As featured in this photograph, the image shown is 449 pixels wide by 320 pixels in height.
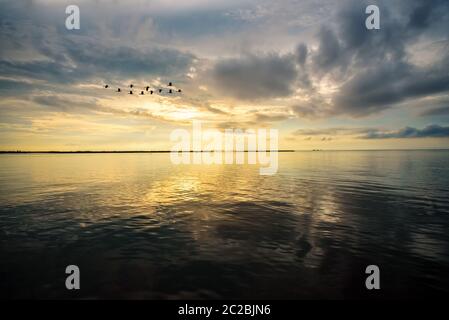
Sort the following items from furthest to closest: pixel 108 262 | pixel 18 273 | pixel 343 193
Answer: pixel 343 193 < pixel 108 262 < pixel 18 273

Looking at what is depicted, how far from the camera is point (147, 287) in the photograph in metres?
10.6

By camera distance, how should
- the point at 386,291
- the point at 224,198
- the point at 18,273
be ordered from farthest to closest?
the point at 224,198 < the point at 18,273 < the point at 386,291

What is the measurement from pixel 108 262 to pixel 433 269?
1649 centimetres

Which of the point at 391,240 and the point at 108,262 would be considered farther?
the point at 391,240

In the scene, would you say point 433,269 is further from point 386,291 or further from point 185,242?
point 185,242

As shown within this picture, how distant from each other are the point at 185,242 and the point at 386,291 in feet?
35.5

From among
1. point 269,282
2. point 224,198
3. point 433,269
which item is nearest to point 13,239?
point 269,282

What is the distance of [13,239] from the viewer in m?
16.0
